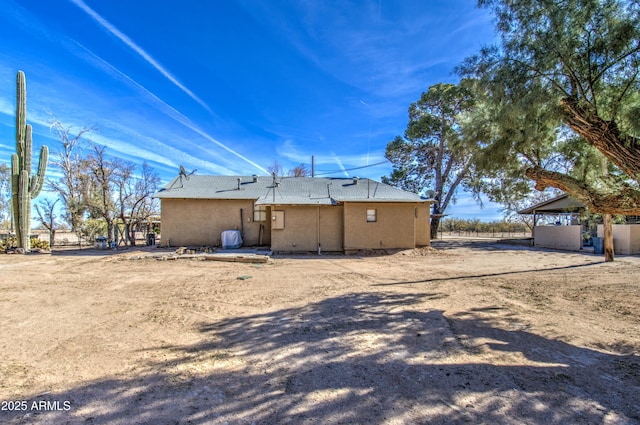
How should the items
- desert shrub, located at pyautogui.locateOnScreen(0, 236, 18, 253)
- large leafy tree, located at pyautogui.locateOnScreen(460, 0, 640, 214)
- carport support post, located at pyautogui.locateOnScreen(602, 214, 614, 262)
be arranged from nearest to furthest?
large leafy tree, located at pyautogui.locateOnScreen(460, 0, 640, 214)
carport support post, located at pyautogui.locateOnScreen(602, 214, 614, 262)
desert shrub, located at pyautogui.locateOnScreen(0, 236, 18, 253)

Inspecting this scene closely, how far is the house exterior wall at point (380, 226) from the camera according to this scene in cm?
1507

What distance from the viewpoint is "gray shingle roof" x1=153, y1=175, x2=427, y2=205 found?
642 inches

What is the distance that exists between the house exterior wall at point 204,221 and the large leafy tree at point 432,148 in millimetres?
13156

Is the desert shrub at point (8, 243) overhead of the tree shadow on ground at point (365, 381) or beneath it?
overhead

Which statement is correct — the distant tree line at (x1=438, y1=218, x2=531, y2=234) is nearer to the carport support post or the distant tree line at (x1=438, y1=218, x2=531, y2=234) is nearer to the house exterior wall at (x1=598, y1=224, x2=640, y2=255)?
the house exterior wall at (x1=598, y1=224, x2=640, y2=255)

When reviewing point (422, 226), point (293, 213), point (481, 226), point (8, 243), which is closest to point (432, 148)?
point (422, 226)

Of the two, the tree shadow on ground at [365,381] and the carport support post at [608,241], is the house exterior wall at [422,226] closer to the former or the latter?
the carport support post at [608,241]

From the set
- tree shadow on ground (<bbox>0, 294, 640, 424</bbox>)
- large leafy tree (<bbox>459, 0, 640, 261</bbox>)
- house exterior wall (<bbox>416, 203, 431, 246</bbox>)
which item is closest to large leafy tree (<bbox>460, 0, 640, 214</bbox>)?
large leafy tree (<bbox>459, 0, 640, 261</bbox>)

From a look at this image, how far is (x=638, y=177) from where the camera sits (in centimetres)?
461

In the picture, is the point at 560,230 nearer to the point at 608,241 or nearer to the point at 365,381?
the point at 608,241

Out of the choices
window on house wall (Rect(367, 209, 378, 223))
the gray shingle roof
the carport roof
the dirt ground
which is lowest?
the dirt ground

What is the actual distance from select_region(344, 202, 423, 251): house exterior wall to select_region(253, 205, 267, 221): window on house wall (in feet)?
16.8

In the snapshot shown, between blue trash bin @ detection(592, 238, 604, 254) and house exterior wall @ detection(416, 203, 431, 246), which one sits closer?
blue trash bin @ detection(592, 238, 604, 254)

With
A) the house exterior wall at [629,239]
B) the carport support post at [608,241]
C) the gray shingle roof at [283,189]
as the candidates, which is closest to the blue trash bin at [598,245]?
A: the house exterior wall at [629,239]
